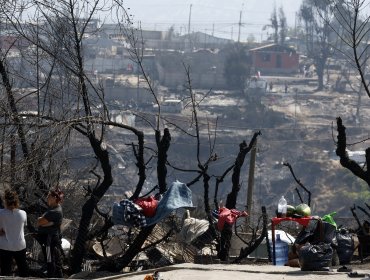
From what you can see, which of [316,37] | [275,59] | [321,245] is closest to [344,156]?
[321,245]

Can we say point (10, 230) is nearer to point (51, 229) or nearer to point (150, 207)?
point (51, 229)

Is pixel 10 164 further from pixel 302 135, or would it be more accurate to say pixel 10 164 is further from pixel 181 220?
pixel 302 135

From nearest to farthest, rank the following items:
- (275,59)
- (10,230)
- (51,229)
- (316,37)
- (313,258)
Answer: (313,258) → (10,230) → (51,229) → (275,59) → (316,37)

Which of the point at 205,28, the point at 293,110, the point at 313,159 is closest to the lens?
the point at 313,159

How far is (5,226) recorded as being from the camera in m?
10.9

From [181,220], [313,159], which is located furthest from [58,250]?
[313,159]

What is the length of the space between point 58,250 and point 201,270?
218 centimetres

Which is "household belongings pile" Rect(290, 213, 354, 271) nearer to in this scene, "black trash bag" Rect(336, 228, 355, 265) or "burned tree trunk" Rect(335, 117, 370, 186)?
"black trash bag" Rect(336, 228, 355, 265)

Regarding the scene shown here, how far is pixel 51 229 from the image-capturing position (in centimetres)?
1145

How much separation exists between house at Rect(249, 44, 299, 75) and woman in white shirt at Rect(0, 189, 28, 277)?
98696 millimetres

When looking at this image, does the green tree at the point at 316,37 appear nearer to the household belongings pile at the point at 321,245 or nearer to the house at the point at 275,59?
the house at the point at 275,59

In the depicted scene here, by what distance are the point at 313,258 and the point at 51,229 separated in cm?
269

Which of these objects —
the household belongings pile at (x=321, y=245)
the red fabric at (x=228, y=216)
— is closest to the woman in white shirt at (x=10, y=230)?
the household belongings pile at (x=321, y=245)

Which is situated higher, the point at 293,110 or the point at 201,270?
the point at 201,270
